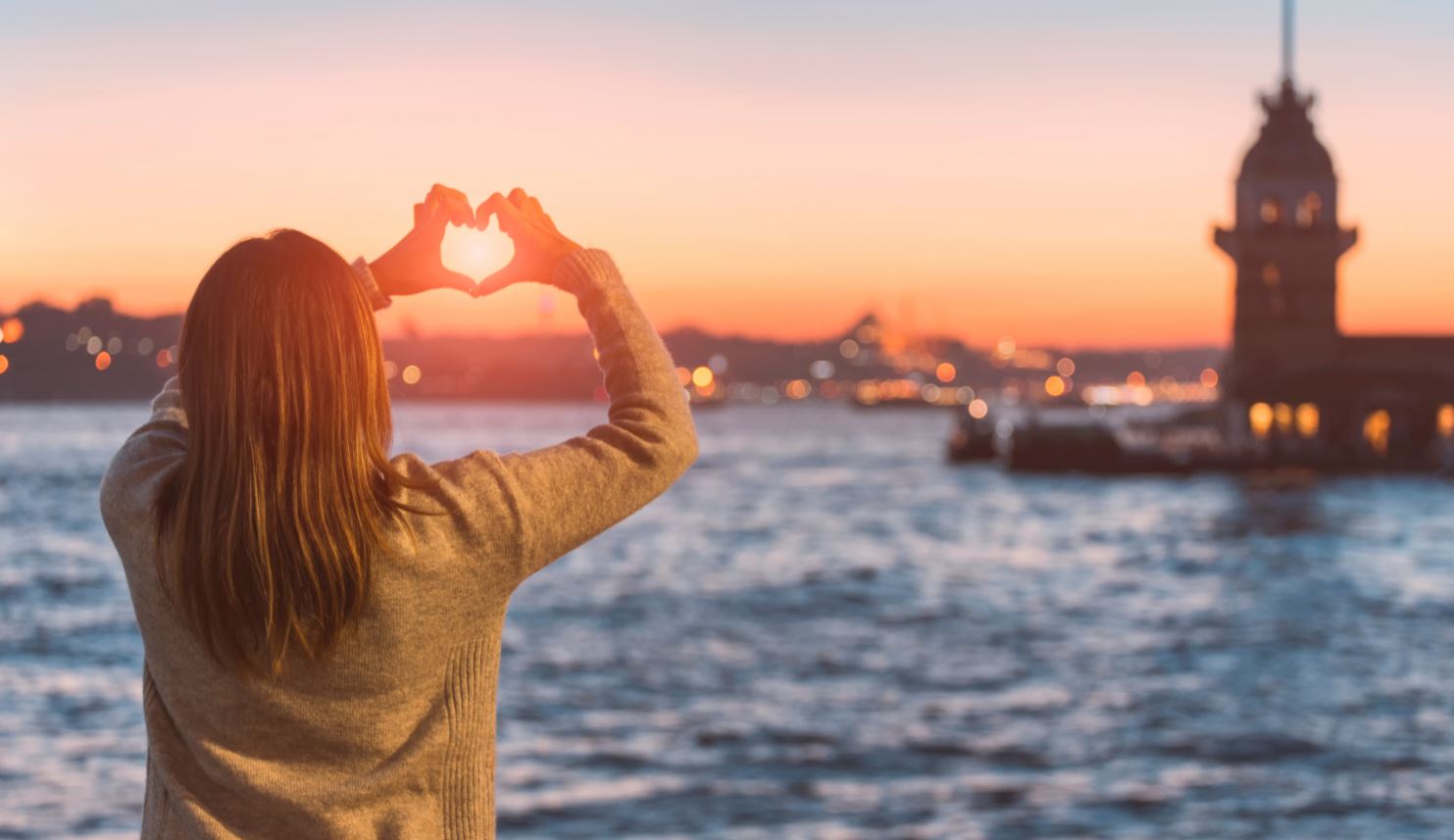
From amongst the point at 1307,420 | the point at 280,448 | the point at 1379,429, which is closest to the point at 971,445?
the point at 1307,420

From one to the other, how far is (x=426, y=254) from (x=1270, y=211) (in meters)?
82.4

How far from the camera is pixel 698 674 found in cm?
2642

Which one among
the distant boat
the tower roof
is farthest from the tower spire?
the distant boat

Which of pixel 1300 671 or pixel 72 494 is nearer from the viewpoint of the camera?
pixel 1300 671

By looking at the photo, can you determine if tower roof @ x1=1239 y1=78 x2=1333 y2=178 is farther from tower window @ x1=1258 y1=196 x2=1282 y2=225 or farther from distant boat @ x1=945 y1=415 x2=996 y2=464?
→ distant boat @ x1=945 y1=415 x2=996 y2=464

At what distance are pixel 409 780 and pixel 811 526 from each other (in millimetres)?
59306

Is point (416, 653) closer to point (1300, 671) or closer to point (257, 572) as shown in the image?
point (257, 572)

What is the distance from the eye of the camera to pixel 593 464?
6.98ft

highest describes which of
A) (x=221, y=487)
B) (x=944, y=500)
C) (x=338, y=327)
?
(x=338, y=327)

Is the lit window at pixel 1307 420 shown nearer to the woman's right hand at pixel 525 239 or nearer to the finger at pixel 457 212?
the woman's right hand at pixel 525 239

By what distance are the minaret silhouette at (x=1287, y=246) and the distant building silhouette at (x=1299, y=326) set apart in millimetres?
43

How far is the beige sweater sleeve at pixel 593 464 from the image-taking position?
2.07 metres

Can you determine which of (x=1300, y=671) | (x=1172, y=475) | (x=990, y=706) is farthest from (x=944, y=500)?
(x=990, y=706)

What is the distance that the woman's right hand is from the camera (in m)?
2.18
